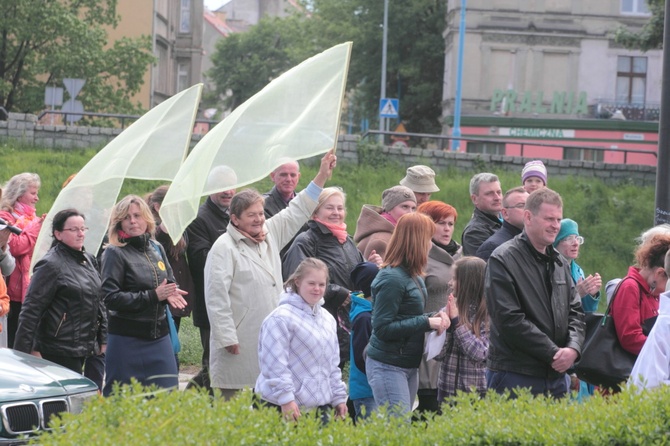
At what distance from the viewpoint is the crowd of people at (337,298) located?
6.69 m

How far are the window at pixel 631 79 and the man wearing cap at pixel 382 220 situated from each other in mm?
49931

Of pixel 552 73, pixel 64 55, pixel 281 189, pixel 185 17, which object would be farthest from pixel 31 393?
pixel 185 17

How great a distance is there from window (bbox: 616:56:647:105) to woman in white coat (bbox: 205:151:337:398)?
5118 cm

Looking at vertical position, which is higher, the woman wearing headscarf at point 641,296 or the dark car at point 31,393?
the woman wearing headscarf at point 641,296

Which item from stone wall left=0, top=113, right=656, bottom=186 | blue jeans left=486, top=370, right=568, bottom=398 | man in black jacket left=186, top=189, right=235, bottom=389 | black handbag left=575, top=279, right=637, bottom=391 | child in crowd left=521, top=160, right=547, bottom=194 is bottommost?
blue jeans left=486, top=370, right=568, bottom=398

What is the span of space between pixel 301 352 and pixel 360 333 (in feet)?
3.45

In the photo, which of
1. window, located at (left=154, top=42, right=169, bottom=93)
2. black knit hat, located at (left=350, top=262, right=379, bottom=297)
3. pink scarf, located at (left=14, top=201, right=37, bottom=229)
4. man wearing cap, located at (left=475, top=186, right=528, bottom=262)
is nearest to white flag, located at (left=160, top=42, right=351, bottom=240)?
black knit hat, located at (left=350, top=262, right=379, bottom=297)

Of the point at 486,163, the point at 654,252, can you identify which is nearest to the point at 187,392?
the point at 654,252

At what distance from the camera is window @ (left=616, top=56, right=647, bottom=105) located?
56344mm

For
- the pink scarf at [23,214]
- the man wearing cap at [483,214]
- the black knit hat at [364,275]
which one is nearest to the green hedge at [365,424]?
the black knit hat at [364,275]

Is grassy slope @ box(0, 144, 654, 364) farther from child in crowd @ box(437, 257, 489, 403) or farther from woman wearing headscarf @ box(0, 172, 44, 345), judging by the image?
child in crowd @ box(437, 257, 489, 403)

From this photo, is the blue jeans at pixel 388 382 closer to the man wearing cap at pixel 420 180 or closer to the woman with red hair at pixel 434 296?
the woman with red hair at pixel 434 296

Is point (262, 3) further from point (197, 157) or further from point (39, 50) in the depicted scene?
point (197, 157)

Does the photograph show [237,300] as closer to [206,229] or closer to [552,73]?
[206,229]
